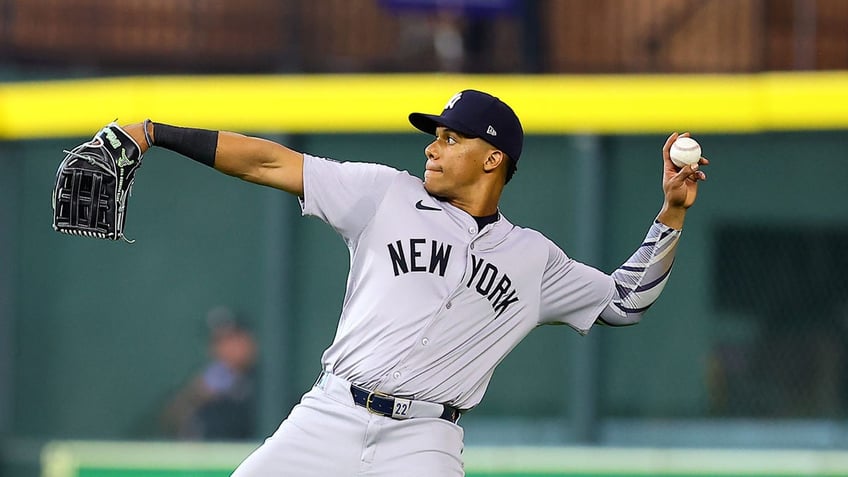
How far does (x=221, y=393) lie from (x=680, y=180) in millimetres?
5096

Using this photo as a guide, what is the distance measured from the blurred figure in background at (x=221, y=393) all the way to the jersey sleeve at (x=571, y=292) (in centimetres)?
460

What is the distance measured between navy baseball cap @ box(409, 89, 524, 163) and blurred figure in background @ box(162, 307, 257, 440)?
4.76 metres

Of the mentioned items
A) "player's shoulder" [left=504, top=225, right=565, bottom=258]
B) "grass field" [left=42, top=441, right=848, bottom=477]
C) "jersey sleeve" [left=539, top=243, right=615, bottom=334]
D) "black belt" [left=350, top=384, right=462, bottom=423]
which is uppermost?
"player's shoulder" [left=504, top=225, right=565, bottom=258]

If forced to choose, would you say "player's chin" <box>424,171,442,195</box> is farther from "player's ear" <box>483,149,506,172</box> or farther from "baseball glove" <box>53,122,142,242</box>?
"baseball glove" <box>53,122,142,242</box>

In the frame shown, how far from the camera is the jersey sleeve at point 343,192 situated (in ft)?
16.5

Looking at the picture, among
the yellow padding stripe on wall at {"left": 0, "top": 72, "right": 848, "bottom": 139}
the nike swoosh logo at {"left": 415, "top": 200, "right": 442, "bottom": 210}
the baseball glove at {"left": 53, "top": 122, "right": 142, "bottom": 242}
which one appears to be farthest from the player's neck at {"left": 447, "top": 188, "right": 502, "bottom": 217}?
the yellow padding stripe on wall at {"left": 0, "top": 72, "right": 848, "bottom": 139}

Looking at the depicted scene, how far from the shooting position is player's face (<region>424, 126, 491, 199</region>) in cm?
513

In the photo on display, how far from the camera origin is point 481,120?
5.13m

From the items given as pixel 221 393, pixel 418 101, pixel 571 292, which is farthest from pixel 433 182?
pixel 221 393

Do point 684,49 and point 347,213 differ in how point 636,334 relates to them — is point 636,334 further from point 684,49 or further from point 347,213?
point 347,213

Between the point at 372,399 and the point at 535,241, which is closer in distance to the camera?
the point at 372,399

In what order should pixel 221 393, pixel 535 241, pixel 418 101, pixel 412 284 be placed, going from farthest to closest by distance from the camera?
pixel 221 393
pixel 418 101
pixel 535 241
pixel 412 284

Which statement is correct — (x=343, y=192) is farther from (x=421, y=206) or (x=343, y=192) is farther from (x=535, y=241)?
(x=535, y=241)

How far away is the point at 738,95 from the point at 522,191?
1.35m
